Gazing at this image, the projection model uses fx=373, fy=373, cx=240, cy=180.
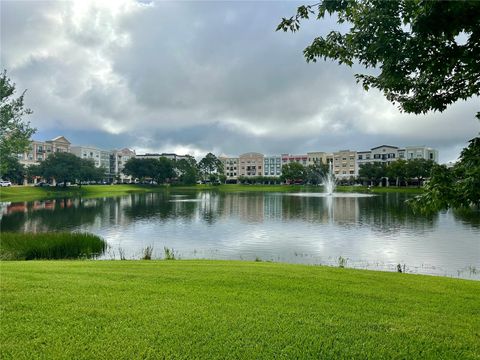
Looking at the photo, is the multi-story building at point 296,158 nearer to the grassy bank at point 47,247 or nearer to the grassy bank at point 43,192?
the grassy bank at point 43,192

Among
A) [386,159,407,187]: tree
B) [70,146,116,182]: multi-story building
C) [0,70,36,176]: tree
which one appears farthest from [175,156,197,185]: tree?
[0,70,36,176]: tree

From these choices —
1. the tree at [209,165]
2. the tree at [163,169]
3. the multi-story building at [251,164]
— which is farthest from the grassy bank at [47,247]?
the multi-story building at [251,164]

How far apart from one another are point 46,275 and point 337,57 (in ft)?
22.7

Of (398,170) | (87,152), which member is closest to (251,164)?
(87,152)

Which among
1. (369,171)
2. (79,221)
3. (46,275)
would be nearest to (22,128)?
(79,221)

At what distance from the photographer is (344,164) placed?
465 feet

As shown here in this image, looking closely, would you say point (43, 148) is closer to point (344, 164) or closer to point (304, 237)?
point (344, 164)

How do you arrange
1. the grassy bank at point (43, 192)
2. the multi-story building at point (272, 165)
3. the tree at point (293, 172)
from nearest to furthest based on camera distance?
the grassy bank at point (43, 192)
the tree at point (293, 172)
the multi-story building at point (272, 165)

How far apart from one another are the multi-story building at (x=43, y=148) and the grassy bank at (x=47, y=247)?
103103mm

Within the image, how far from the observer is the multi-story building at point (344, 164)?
139500 millimetres

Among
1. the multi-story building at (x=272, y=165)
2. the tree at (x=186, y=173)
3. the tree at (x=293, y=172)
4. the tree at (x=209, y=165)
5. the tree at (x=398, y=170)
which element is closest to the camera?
the tree at (x=398, y=170)

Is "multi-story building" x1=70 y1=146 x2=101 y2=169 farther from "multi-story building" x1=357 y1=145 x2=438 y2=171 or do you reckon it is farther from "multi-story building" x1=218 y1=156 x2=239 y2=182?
"multi-story building" x1=357 y1=145 x2=438 y2=171

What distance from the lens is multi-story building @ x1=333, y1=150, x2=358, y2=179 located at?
140 meters

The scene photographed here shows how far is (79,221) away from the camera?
31.8m
